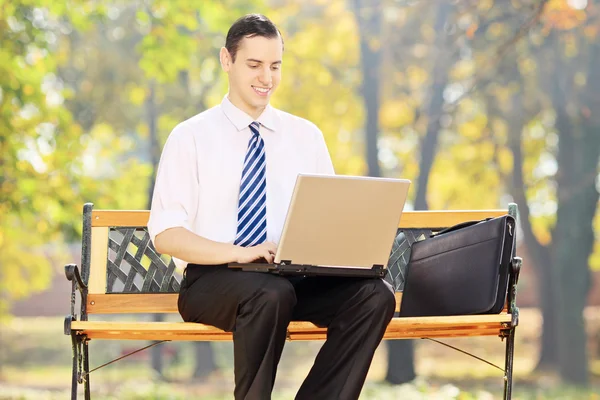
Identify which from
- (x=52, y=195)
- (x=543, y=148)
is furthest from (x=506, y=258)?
(x=543, y=148)

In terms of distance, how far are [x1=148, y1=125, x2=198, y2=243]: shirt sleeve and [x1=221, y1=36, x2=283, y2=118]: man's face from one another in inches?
11.3

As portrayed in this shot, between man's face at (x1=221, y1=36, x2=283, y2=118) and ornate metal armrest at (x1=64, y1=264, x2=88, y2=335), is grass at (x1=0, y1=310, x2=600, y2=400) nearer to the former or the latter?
ornate metal armrest at (x1=64, y1=264, x2=88, y2=335)

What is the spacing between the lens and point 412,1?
1466 centimetres

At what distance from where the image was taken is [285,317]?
3424mm

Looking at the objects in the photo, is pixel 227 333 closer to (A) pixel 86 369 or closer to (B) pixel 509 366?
(A) pixel 86 369

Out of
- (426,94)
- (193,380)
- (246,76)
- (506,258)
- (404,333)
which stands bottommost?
(193,380)

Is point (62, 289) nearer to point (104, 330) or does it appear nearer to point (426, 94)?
point (426, 94)

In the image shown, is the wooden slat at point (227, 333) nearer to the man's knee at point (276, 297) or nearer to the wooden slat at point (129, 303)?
the man's knee at point (276, 297)

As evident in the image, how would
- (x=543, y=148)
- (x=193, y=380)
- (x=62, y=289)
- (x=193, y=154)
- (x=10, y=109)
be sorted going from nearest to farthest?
(x=193, y=154) → (x=10, y=109) → (x=543, y=148) → (x=193, y=380) → (x=62, y=289)

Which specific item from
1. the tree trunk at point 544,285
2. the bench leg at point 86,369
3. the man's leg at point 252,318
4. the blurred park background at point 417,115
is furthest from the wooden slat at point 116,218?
the tree trunk at point 544,285

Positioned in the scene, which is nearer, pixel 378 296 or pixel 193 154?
pixel 378 296

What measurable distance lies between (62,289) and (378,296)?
29.6m

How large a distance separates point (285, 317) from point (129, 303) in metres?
1.32

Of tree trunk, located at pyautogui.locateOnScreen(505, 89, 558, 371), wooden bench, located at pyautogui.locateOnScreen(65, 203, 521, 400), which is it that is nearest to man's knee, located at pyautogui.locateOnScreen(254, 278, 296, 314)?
wooden bench, located at pyautogui.locateOnScreen(65, 203, 521, 400)
